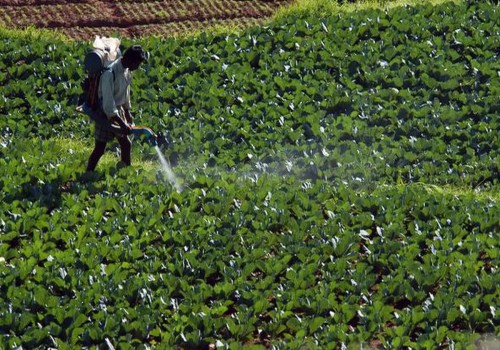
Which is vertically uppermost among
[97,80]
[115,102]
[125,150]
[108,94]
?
[97,80]

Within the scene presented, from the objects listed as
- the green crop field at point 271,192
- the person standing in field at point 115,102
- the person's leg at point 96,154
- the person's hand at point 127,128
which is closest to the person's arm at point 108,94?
the person standing in field at point 115,102

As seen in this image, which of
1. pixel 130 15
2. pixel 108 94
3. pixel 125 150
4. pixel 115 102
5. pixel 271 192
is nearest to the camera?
pixel 108 94

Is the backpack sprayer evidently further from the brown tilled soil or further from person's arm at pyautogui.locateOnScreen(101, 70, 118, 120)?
the brown tilled soil

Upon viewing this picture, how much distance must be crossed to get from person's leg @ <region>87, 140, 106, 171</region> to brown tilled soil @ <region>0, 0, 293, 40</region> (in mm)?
5659

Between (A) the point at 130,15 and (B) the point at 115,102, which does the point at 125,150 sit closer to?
(B) the point at 115,102

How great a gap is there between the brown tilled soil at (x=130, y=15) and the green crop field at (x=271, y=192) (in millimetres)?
1270

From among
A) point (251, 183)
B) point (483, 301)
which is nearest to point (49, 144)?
point (251, 183)

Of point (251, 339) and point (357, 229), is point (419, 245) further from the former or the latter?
point (251, 339)

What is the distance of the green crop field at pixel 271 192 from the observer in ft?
35.9

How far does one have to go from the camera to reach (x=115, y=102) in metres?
13.3

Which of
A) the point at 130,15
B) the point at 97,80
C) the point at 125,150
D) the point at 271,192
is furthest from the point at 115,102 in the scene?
the point at 130,15

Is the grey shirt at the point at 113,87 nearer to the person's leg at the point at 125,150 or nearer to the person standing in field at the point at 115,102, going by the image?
the person standing in field at the point at 115,102

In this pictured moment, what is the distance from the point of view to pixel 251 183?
13.7 m

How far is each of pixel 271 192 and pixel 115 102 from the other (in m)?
2.03
